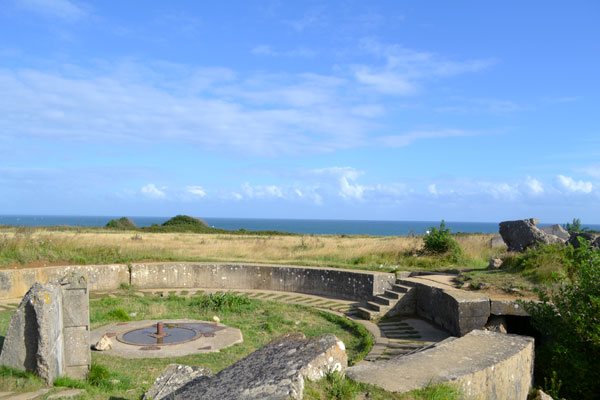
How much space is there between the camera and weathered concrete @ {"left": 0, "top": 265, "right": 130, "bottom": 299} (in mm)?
14016

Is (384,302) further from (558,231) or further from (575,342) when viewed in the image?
(558,231)

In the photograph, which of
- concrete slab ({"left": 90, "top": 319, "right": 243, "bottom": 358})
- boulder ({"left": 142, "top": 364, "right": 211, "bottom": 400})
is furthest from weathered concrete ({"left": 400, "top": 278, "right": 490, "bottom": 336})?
boulder ({"left": 142, "top": 364, "right": 211, "bottom": 400})

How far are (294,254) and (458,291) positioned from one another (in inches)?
422

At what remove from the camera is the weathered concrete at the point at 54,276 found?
14016 mm

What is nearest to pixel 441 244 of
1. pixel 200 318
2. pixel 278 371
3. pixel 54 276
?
pixel 200 318

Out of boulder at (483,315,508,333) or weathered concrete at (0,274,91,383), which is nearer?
weathered concrete at (0,274,91,383)

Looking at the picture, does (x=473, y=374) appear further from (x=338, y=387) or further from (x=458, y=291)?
(x=458, y=291)

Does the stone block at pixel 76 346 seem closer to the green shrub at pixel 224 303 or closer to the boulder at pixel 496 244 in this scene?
the green shrub at pixel 224 303

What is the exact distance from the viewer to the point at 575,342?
6.55 m

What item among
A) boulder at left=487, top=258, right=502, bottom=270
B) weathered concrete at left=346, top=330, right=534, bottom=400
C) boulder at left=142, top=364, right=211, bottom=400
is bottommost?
boulder at left=142, top=364, right=211, bottom=400

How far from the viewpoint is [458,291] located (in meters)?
10.7

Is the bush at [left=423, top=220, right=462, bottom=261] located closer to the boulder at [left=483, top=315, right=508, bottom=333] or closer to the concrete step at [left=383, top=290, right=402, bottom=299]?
the concrete step at [left=383, top=290, right=402, bottom=299]

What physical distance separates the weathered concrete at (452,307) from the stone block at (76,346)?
22.9ft

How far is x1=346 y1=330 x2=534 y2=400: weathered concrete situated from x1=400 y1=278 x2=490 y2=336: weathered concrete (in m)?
3.38
